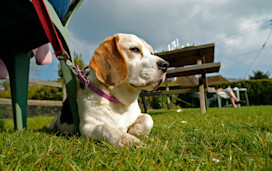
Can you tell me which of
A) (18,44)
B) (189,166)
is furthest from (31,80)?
(189,166)

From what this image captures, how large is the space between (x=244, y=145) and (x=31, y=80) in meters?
7.45

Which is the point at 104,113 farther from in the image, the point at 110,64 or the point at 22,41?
the point at 22,41

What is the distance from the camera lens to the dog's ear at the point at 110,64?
1627 mm

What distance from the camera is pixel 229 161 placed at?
2.99 ft

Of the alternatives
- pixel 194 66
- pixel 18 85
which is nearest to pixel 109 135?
pixel 18 85

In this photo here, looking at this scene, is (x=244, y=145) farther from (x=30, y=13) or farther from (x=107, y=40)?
(x=30, y=13)

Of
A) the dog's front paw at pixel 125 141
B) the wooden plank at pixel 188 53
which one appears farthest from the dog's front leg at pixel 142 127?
the wooden plank at pixel 188 53

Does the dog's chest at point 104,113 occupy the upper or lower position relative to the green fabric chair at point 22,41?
lower

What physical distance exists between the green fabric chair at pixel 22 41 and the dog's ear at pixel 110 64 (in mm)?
369

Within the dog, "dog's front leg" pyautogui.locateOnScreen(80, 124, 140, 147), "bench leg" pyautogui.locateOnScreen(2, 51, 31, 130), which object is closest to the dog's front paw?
"dog's front leg" pyautogui.locateOnScreen(80, 124, 140, 147)

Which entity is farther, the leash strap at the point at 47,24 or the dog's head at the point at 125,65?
the dog's head at the point at 125,65

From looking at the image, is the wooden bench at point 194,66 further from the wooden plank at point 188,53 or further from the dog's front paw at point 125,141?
the dog's front paw at point 125,141

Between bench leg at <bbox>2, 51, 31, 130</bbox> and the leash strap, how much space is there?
1.13 metres

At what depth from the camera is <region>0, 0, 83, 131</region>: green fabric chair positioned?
1685 millimetres
